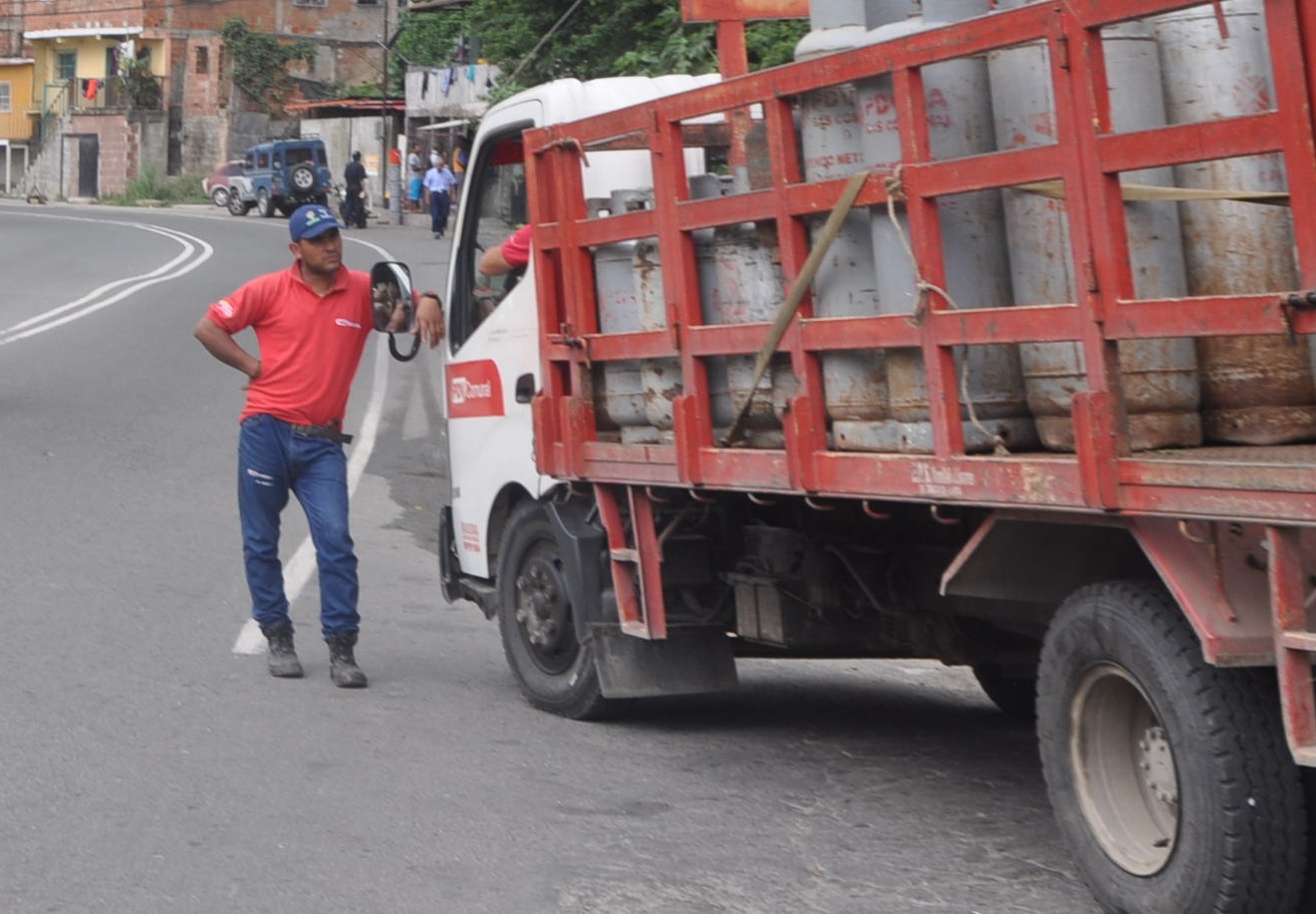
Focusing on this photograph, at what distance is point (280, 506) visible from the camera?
7664mm

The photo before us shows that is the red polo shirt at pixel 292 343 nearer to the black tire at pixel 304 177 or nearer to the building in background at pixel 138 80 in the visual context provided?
the black tire at pixel 304 177

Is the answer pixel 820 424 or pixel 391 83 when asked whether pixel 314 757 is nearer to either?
pixel 820 424

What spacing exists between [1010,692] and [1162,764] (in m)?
2.95

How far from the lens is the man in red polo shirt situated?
7.50 meters

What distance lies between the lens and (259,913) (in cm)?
459

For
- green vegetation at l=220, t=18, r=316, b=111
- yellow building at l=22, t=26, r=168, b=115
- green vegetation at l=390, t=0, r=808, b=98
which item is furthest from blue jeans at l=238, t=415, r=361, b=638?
yellow building at l=22, t=26, r=168, b=115

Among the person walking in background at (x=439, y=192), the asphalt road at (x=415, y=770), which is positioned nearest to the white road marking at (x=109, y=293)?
the person walking in background at (x=439, y=192)

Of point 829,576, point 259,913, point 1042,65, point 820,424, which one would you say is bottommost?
point 259,913

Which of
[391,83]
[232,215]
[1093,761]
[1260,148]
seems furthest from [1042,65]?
[391,83]

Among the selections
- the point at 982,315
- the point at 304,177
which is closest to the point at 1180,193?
the point at 982,315

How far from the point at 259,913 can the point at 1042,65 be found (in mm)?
2766

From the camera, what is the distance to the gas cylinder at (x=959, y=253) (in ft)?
15.3

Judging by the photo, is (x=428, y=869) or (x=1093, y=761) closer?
(x=1093, y=761)

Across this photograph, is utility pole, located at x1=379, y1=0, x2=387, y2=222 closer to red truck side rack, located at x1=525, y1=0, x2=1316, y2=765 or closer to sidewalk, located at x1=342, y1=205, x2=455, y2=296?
sidewalk, located at x1=342, y1=205, x2=455, y2=296
